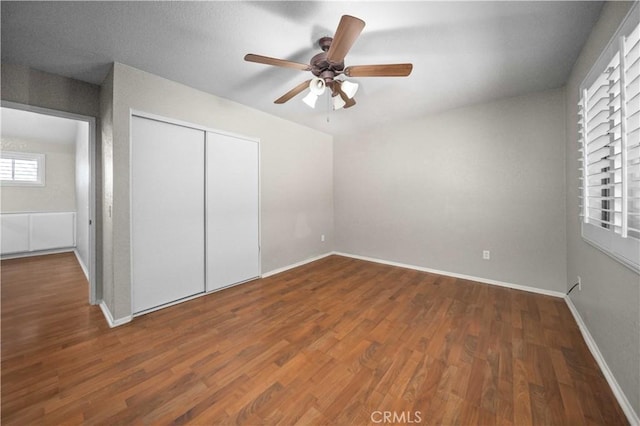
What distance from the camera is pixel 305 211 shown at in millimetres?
4148

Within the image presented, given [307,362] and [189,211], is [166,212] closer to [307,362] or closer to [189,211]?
[189,211]

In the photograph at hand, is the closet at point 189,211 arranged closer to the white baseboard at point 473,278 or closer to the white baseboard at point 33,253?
the white baseboard at point 473,278

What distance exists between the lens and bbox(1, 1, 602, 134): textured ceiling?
1.54 m

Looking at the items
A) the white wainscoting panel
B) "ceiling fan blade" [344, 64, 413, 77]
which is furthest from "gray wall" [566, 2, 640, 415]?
the white wainscoting panel

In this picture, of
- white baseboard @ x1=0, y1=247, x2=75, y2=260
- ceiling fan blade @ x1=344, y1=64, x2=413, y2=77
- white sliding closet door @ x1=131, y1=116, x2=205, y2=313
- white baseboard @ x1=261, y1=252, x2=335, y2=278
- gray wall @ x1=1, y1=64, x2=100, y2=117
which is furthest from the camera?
white baseboard @ x1=0, y1=247, x2=75, y2=260

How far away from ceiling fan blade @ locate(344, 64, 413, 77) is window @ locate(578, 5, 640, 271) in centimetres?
109

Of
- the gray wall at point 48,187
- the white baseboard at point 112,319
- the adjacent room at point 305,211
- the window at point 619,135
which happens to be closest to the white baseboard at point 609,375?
the adjacent room at point 305,211

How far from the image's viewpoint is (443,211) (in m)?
3.45

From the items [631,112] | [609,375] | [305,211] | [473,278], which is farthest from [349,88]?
[473,278]

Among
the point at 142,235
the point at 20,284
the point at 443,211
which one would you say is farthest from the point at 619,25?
the point at 20,284

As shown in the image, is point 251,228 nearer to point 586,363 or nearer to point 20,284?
point 20,284

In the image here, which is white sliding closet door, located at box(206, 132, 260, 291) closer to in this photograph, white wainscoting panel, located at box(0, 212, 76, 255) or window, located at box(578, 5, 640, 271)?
window, located at box(578, 5, 640, 271)

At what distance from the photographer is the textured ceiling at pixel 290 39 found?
60.6 inches

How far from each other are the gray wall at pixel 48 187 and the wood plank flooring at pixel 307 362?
10.7 feet
